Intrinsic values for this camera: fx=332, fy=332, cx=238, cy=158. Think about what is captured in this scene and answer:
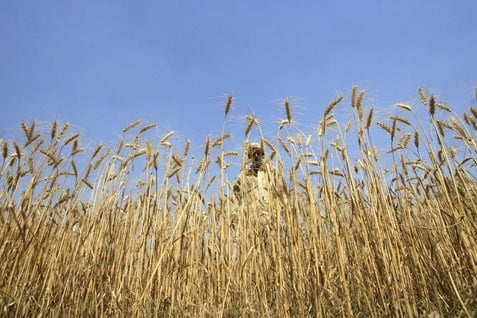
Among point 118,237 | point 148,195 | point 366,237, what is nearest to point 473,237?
point 366,237

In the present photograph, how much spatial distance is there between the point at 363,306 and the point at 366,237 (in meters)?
0.44

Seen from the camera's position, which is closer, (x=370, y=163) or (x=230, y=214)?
(x=370, y=163)

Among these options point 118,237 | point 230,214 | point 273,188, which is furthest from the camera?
point 230,214

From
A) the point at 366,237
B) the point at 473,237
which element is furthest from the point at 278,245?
the point at 473,237

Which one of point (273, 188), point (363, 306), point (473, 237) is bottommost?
point (363, 306)

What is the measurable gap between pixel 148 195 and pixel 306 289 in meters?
→ 1.31

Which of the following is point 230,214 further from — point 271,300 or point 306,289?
point 306,289

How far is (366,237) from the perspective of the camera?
6.26 ft

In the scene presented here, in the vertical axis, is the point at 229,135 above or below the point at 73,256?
above

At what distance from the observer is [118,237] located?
2.42 metres

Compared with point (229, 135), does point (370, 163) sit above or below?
below

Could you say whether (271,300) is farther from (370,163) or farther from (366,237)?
(370,163)

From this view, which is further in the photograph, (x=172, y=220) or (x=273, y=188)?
(x=172, y=220)

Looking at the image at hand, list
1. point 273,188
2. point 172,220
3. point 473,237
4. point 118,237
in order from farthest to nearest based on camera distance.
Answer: point 172,220
point 118,237
point 273,188
point 473,237
